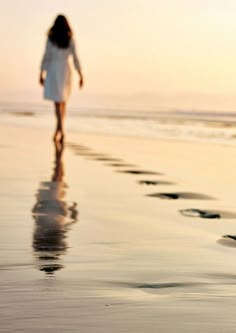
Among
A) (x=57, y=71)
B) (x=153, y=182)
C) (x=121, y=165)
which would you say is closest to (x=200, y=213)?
(x=153, y=182)

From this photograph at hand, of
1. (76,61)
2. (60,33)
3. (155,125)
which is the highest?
(60,33)

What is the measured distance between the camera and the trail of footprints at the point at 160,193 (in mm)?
5977

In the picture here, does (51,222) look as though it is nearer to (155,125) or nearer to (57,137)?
(57,137)

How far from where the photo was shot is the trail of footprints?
5.98 m

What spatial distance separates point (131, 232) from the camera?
5.12m

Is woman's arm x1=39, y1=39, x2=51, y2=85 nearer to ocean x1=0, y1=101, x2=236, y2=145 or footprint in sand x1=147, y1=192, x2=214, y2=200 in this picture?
ocean x1=0, y1=101, x2=236, y2=145

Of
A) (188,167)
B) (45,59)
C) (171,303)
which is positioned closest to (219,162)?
(188,167)

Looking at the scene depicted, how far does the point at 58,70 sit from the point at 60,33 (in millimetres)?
824

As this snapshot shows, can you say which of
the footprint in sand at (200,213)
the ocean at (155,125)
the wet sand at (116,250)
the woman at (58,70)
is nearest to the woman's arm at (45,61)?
the woman at (58,70)

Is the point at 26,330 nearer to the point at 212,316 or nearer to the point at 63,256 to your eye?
the point at 212,316

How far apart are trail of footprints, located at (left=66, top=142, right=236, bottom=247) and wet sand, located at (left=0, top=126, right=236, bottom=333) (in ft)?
0.04

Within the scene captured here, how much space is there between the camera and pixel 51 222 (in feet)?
17.8

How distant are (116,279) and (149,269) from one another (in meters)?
0.28

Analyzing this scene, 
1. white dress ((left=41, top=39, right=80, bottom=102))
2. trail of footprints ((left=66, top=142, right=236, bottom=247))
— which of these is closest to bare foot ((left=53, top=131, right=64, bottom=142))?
white dress ((left=41, top=39, right=80, bottom=102))
